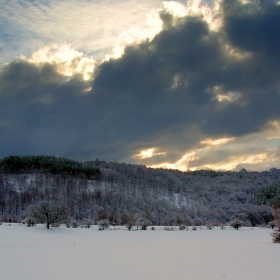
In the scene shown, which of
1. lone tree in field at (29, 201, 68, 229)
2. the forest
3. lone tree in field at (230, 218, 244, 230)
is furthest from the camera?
the forest

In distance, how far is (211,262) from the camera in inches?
952

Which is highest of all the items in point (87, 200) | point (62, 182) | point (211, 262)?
point (62, 182)

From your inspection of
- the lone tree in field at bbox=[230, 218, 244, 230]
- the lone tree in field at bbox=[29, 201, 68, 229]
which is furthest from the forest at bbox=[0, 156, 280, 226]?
the lone tree in field at bbox=[29, 201, 68, 229]

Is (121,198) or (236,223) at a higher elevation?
(121,198)

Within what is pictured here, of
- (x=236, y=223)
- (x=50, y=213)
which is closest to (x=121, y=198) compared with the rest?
(x=236, y=223)

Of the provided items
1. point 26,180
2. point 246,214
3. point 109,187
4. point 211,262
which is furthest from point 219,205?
point 211,262

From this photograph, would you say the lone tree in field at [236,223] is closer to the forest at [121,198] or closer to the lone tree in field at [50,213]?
the forest at [121,198]

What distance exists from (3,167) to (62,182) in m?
38.7

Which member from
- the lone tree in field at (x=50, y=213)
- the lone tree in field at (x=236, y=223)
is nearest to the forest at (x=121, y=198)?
the lone tree in field at (x=236, y=223)

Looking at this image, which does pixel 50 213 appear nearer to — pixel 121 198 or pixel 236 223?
pixel 236 223

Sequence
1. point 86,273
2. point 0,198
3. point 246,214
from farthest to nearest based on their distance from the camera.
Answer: point 0,198 < point 246,214 < point 86,273

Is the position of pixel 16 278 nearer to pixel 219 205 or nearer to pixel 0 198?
pixel 0 198

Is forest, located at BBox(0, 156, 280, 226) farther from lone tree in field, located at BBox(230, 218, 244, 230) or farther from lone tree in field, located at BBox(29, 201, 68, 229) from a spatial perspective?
lone tree in field, located at BBox(29, 201, 68, 229)

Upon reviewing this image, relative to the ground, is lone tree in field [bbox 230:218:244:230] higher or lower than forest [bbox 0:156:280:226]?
lower
